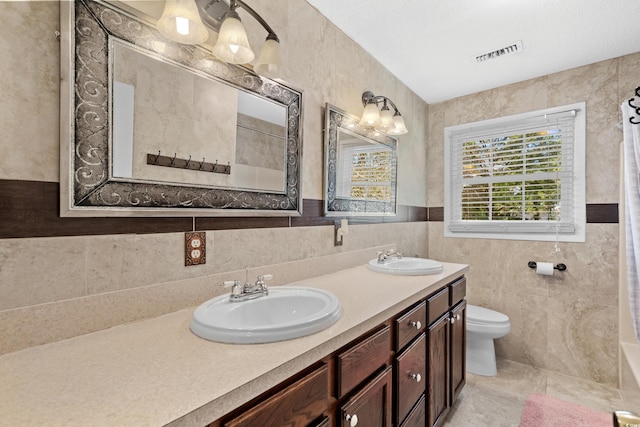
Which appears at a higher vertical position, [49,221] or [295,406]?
[49,221]

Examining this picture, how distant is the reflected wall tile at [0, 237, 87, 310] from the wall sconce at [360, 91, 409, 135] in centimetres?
163

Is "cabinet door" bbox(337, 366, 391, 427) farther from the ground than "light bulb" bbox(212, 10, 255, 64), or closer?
closer

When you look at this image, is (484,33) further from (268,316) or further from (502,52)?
(268,316)

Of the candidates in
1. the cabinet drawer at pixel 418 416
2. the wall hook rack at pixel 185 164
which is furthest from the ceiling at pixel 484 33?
the cabinet drawer at pixel 418 416

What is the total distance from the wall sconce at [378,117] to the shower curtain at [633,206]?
1.36 metres

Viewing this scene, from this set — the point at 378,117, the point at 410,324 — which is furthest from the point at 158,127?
the point at 378,117

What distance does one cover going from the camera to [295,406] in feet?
2.43

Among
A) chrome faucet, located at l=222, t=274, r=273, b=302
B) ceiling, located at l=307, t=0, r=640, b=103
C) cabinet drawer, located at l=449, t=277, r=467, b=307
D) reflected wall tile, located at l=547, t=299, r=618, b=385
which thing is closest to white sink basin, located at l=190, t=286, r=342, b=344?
chrome faucet, located at l=222, t=274, r=273, b=302

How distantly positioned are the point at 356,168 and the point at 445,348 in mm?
1202

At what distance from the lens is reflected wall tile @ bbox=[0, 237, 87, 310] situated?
29.0 inches

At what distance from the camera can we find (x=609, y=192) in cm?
214

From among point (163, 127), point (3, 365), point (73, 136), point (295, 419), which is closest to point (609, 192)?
point (295, 419)

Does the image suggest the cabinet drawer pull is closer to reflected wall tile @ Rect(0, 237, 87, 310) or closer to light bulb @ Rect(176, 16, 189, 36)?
reflected wall tile @ Rect(0, 237, 87, 310)

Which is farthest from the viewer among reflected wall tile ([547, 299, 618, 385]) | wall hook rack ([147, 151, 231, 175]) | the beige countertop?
reflected wall tile ([547, 299, 618, 385])
